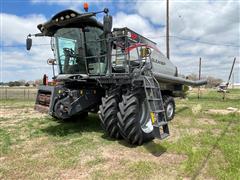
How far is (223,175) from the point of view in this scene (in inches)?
141

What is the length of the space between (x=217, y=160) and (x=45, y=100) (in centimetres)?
446

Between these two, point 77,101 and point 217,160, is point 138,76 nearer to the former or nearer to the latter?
point 77,101

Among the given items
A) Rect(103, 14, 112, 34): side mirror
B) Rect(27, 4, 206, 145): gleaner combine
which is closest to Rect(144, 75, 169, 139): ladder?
Rect(27, 4, 206, 145): gleaner combine

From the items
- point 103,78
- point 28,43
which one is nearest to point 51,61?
point 28,43

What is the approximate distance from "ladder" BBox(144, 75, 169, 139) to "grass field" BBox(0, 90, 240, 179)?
0.37 meters

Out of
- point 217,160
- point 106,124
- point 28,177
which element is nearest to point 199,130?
point 217,160

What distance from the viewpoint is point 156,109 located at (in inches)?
Result: 204

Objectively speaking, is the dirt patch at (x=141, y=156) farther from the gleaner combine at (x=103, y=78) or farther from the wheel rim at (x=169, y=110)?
the wheel rim at (x=169, y=110)

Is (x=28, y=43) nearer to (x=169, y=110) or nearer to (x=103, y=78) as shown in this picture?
(x=103, y=78)

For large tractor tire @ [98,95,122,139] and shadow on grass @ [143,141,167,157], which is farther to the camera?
large tractor tire @ [98,95,122,139]

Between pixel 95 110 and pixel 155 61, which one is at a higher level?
pixel 155 61

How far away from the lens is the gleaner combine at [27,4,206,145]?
5.23 metres

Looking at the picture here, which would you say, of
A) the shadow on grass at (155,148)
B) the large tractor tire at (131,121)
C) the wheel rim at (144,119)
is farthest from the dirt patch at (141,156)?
the wheel rim at (144,119)

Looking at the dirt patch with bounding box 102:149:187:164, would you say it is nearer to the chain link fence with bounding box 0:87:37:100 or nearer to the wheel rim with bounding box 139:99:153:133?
the wheel rim with bounding box 139:99:153:133
